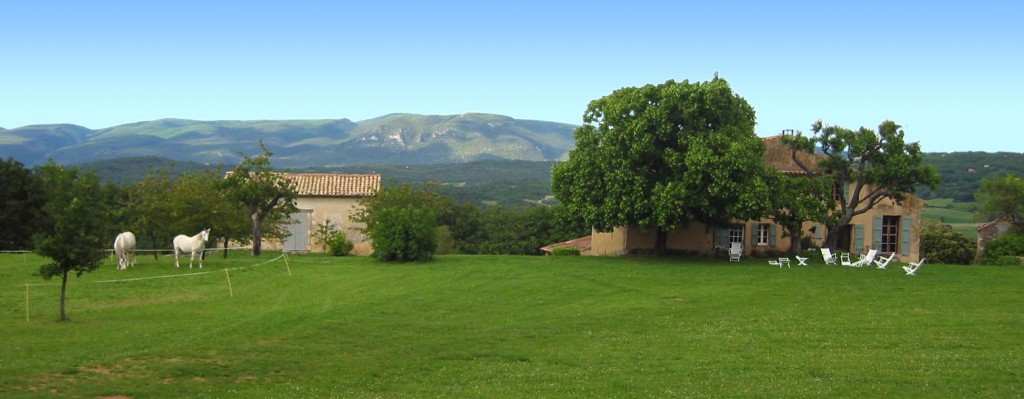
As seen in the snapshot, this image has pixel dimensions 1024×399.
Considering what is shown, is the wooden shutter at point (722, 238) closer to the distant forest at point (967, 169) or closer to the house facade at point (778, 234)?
the house facade at point (778, 234)

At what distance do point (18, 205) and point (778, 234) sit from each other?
43370 millimetres

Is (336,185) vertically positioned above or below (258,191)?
above

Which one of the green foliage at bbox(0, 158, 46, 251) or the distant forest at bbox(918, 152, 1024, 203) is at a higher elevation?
the distant forest at bbox(918, 152, 1024, 203)

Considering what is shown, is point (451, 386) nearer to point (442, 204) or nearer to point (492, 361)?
point (492, 361)

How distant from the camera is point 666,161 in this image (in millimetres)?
37094

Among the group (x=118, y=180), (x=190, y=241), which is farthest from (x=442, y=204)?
(x=118, y=180)

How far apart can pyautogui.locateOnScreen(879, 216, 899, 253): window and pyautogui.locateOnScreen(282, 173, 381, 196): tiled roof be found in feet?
94.2

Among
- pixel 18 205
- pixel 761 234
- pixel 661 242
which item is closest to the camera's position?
pixel 661 242

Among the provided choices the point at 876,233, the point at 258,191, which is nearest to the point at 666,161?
the point at 876,233

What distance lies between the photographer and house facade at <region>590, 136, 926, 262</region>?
4378 cm

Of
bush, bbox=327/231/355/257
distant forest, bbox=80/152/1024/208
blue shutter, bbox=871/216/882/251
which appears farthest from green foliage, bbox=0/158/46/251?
blue shutter, bbox=871/216/882/251

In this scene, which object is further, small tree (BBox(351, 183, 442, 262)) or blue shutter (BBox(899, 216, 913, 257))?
blue shutter (BBox(899, 216, 913, 257))

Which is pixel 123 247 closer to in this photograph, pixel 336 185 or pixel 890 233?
pixel 336 185

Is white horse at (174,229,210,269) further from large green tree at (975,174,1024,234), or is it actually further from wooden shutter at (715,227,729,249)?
large green tree at (975,174,1024,234)
